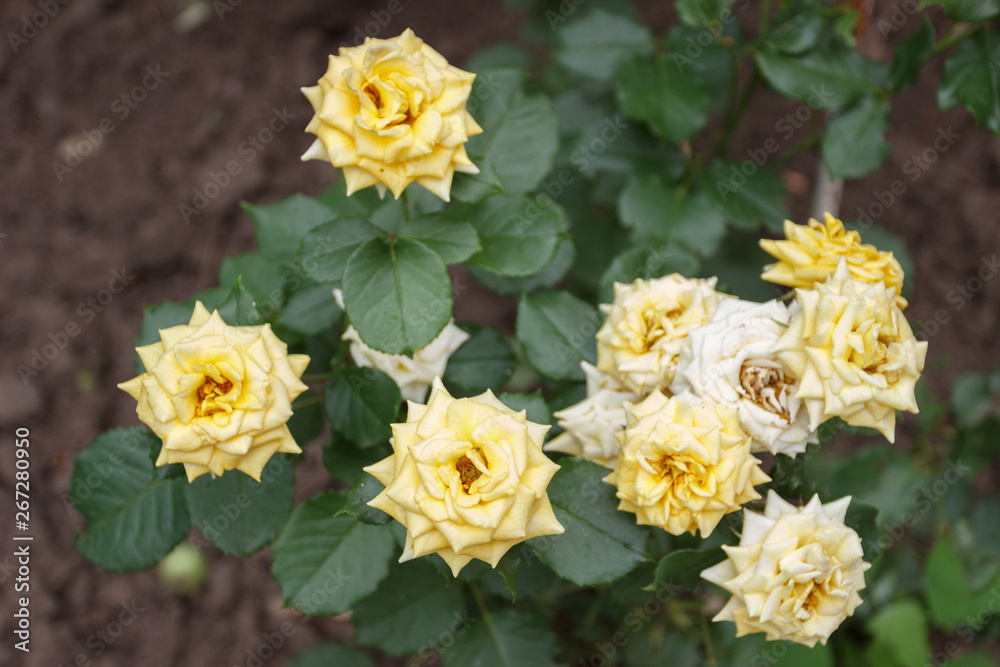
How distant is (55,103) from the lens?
9.20ft

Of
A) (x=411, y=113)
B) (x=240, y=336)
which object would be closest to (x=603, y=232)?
(x=411, y=113)

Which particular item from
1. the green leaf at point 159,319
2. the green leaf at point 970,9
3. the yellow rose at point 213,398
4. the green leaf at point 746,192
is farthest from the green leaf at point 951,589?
the green leaf at point 159,319

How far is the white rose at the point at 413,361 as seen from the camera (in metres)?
1.43

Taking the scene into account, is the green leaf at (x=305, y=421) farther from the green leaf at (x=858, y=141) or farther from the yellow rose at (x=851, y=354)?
the green leaf at (x=858, y=141)

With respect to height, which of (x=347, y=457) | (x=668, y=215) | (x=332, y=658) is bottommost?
(x=332, y=658)

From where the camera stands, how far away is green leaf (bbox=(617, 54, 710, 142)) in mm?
1977

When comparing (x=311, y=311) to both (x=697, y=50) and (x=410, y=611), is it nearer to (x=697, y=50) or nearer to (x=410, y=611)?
(x=410, y=611)

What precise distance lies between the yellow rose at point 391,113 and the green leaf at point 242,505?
674 millimetres

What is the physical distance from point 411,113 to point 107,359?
201 centimetres

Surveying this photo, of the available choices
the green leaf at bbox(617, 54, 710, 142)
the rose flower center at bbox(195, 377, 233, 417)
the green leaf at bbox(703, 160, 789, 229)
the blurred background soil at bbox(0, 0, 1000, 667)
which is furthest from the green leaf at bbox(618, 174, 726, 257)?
the rose flower center at bbox(195, 377, 233, 417)

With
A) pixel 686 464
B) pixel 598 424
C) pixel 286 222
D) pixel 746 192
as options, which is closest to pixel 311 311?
pixel 286 222

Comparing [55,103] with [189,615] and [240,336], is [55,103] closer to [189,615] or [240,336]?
[189,615]

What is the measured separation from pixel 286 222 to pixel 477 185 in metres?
0.54

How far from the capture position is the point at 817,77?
1852 millimetres
